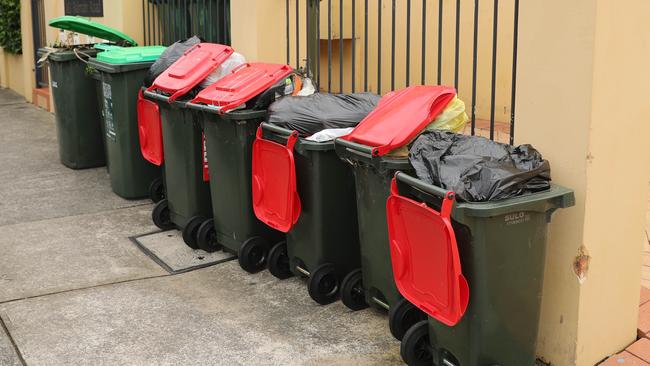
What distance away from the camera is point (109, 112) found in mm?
7086

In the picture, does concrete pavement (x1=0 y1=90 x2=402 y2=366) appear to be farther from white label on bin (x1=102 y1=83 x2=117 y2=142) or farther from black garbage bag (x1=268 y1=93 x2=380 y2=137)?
black garbage bag (x1=268 y1=93 x2=380 y2=137)

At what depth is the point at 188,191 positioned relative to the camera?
19.4 ft

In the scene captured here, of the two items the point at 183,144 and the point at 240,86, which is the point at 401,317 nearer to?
the point at 240,86

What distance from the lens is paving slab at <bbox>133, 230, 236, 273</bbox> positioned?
5578 mm

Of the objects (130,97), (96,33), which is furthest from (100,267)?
(96,33)

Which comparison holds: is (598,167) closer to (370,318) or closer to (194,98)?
(370,318)

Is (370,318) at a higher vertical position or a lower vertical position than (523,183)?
lower

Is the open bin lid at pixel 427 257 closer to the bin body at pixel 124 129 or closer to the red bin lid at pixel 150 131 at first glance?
the red bin lid at pixel 150 131

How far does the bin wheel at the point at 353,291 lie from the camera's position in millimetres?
4684

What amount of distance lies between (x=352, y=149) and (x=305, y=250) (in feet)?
2.94

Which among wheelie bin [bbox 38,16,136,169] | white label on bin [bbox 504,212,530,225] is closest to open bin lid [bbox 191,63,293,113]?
white label on bin [bbox 504,212,530,225]

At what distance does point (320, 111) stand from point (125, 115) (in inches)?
104

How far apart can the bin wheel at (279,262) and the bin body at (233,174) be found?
200mm

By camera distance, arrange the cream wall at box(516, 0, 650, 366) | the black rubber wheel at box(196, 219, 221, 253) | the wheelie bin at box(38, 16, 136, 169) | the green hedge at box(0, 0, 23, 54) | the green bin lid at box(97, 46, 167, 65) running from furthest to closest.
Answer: the green hedge at box(0, 0, 23, 54)
the wheelie bin at box(38, 16, 136, 169)
the green bin lid at box(97, 46, 167, 65)
the black rubber wheel at box(196, 219, 221, 253)
the cream wall at box(516, 0, 650, 366)
